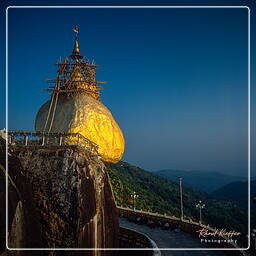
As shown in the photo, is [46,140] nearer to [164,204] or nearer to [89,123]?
[89,123]

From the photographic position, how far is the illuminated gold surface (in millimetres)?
14758

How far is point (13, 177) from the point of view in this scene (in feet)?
27.6

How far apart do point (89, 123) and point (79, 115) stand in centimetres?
66

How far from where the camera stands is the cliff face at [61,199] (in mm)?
8727

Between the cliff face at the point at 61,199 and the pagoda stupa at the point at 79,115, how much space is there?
11.2ft

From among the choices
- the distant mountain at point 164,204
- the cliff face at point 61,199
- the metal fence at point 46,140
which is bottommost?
the distant mountain at point 164,204

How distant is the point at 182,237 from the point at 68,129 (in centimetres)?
820

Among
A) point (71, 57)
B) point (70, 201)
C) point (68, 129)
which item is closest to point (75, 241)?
point (70, 201)

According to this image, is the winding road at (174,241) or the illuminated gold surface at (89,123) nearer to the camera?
the winding road at (174,241)

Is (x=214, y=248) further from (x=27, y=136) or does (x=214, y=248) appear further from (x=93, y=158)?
(x=27, y=136)
